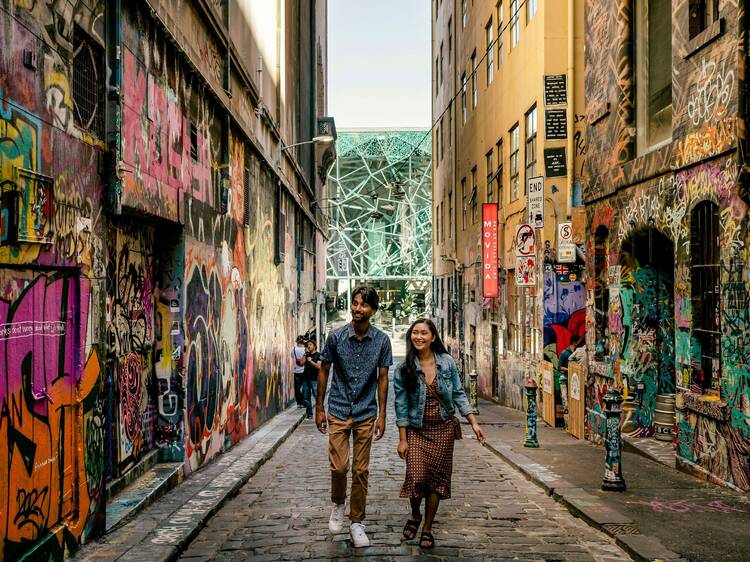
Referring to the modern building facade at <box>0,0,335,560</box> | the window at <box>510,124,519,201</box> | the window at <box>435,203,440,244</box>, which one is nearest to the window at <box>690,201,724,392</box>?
the modern building facade at <box>0,0,335,560</box>

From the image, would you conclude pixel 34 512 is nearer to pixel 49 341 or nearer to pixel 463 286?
pixel 49 341

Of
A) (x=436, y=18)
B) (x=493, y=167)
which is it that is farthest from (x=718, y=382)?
(x=436, y=18)

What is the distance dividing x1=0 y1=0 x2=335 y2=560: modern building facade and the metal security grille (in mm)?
22

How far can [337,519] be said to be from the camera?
6.76 metres

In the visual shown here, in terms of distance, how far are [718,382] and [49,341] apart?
7.00m

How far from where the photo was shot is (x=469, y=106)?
27812 millimetres

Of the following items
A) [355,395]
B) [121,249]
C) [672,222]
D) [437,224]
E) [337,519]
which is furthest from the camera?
[437,224]

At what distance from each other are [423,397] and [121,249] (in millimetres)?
3491

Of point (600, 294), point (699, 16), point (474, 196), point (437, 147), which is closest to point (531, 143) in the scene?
point (600, 294)

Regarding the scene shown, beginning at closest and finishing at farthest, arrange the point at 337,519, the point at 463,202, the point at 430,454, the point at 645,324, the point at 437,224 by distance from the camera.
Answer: the point at 430,454, the point at 337,519, the point at 645,324, the point at 463,202, the point at 437,224

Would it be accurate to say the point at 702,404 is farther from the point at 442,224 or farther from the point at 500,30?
the point at 442,224

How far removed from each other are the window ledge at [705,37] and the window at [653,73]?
60.8 inches

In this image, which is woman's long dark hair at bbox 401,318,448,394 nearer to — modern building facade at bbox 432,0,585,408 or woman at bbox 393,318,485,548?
woman at bbox 393,318,485,548

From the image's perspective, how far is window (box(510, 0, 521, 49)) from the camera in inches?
774
